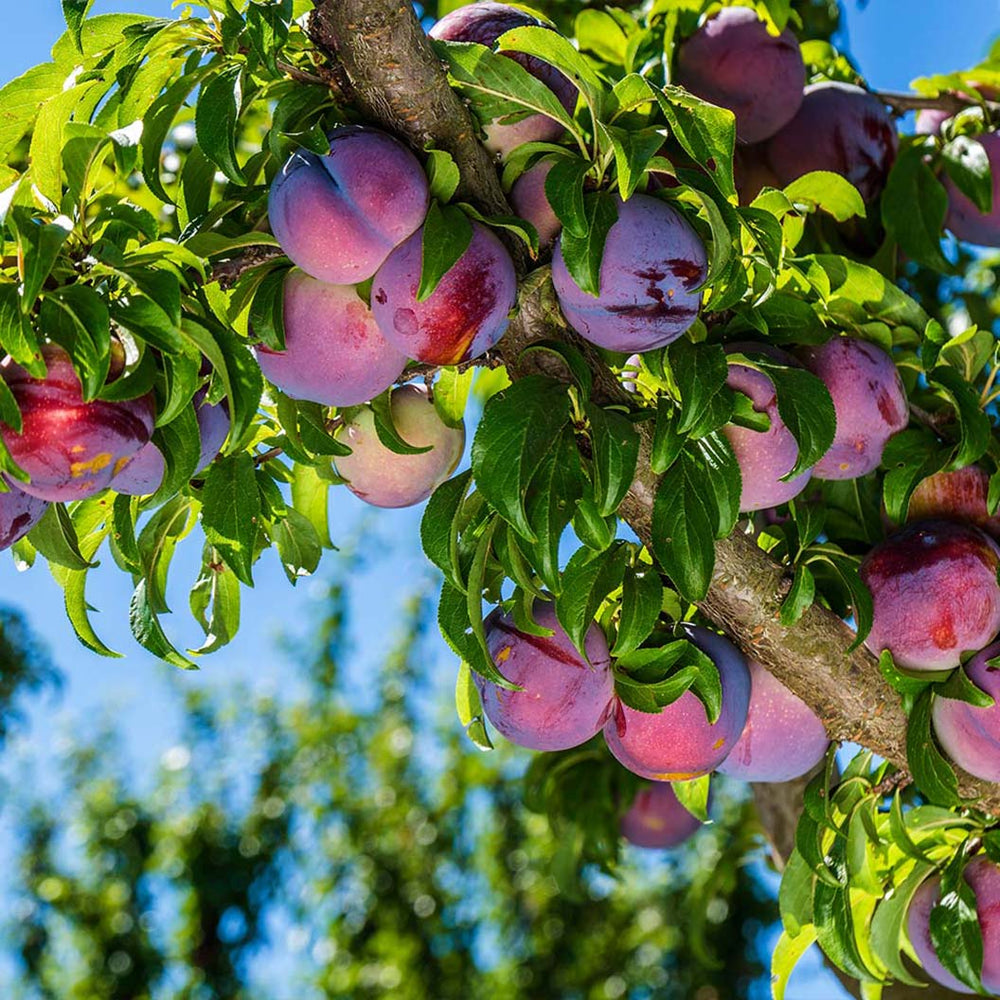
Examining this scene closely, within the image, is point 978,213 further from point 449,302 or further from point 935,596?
point 449,302

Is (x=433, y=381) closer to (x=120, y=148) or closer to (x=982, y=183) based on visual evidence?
(x=120, y=148)

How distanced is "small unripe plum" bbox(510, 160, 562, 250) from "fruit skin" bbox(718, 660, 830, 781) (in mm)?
366

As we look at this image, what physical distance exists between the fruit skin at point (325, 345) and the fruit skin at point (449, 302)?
3cm

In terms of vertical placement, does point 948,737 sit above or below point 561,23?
below

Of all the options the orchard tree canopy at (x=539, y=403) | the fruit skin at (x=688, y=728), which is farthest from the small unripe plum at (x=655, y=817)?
the fruit skin at (x=688, y=728)

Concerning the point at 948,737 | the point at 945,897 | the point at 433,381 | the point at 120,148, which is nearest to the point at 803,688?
the point at 948,737

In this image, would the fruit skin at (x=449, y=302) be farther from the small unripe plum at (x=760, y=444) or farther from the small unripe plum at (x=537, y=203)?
the small unripe plum at (x=760, y=444)

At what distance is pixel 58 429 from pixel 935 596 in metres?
0.58

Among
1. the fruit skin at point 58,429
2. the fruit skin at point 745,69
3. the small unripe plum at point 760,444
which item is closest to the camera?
the fruit skin at point 58,429

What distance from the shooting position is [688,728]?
86cm

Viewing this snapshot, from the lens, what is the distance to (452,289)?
0.70 meters

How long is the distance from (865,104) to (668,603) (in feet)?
2.21

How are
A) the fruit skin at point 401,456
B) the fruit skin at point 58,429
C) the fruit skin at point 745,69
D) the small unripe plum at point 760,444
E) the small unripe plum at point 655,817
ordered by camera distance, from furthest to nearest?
the small unripe plum at point 655,817 < the fruit skin at point 745,69 < the fruit skin at point 401,456 < the small unripe plum at point 760,444 < the fruit skin at point 58,429

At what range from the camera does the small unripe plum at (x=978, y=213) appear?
4.20 feet
